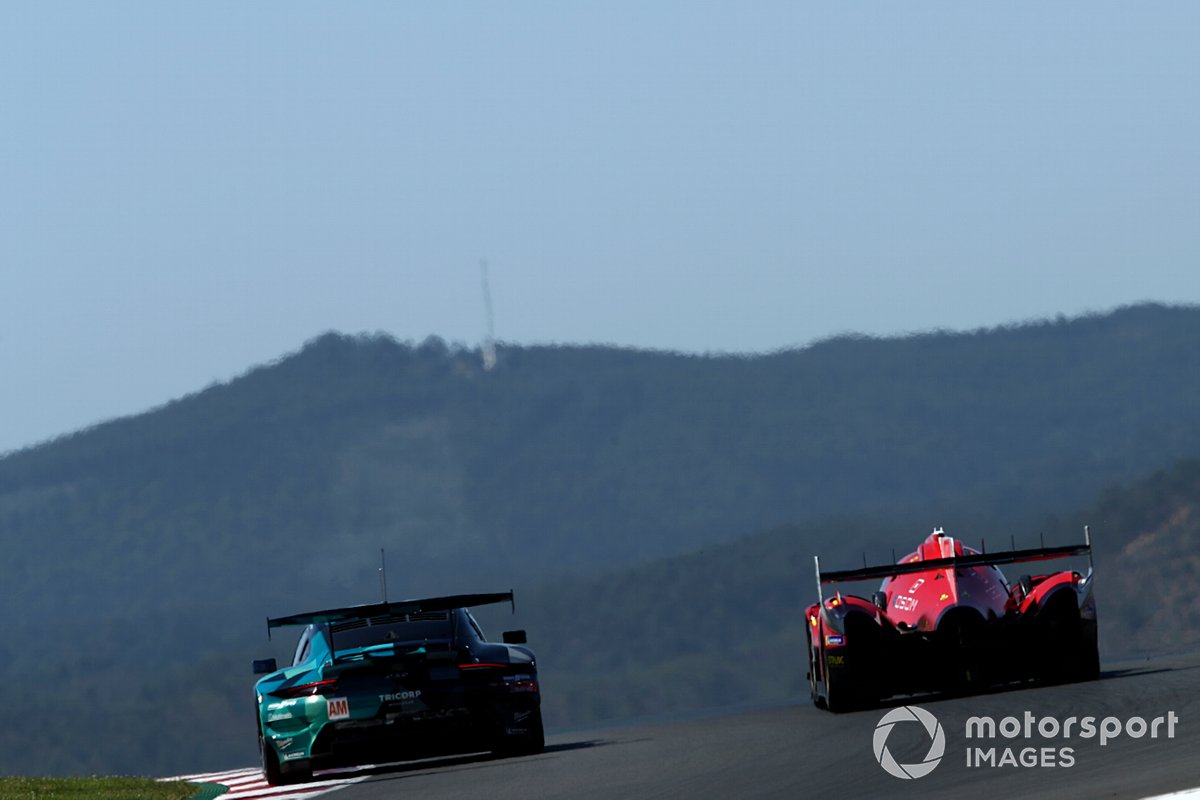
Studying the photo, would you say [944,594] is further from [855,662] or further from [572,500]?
[572,500]

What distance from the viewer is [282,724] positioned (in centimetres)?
1645

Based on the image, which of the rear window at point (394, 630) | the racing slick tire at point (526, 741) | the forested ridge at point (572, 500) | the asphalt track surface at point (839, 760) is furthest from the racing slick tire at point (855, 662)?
the forested ridge at point (572, 500)

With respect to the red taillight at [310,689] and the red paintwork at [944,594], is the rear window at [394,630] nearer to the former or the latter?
the red taillight at [310,689]

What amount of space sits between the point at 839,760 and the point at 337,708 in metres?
4.60

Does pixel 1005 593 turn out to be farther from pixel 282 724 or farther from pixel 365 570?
pixel 365 570

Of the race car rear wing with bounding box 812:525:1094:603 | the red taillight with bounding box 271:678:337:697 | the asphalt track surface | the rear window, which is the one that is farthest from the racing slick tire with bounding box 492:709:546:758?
the race car rear wing with bounding box 812:525:1094:603

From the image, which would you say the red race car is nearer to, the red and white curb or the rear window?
the rear window

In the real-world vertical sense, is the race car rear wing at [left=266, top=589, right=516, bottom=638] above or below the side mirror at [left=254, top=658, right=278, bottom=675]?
above

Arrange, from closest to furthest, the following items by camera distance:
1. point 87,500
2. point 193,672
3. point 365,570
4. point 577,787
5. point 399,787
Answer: point 577,787
point 399,787
point 193,672
point 365,570
point 87,500

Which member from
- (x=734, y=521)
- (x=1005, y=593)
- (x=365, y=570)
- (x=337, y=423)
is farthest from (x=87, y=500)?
(x=1005, y=593)

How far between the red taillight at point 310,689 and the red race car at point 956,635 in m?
4.57

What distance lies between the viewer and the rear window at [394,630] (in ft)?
55.8

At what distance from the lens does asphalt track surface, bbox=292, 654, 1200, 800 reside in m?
11.3

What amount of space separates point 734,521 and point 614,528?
50.7 ft
